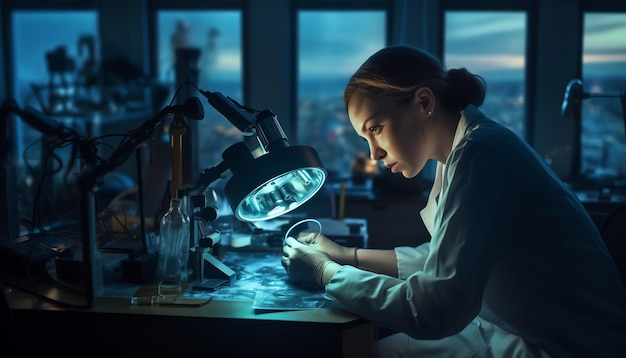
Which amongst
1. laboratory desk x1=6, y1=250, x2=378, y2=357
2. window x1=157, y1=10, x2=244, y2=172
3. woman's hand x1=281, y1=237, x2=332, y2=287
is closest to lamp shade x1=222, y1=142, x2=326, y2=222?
woman's hand x1=281, y1=237, x2=332, y2=287

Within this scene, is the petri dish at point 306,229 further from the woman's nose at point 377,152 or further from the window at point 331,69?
the window at point 331,69

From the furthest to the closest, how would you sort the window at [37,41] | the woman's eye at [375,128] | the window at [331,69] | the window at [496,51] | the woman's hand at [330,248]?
1. the window at [37,41]
2. the window at [331,69]
3. the window at [496,51]
4. the woman's hand at [330,248]
5. the woman's eye at [375,128]

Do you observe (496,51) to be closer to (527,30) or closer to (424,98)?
(527,30)

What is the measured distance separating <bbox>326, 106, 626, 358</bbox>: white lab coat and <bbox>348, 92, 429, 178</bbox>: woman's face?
0.15 meters

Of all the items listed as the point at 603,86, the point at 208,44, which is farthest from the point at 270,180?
the point at 603,86

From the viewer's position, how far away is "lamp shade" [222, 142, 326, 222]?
1.21m

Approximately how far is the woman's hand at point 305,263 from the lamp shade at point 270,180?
11cm

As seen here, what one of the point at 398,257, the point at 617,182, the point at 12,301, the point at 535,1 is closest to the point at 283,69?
the point at 535,1

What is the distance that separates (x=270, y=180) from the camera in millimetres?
1217

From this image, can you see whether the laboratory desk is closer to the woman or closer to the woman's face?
the woman

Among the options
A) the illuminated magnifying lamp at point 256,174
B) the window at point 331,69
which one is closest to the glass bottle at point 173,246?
the illuminated magnifying lamp at point 256,174

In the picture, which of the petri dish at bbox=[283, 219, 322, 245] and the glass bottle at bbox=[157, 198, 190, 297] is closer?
the glass bottle at bbox=[157, 198, 190, 297]

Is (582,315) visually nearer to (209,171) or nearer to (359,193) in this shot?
(209,171)

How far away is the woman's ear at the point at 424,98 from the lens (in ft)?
4.17
